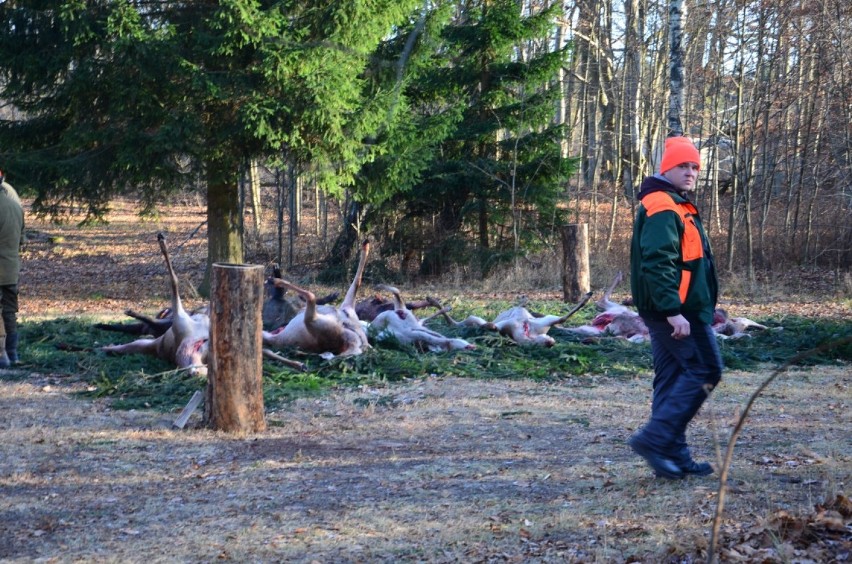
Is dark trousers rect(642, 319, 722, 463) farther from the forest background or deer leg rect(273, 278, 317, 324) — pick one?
the forest background

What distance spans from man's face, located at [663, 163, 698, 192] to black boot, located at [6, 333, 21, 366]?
7.33 metres

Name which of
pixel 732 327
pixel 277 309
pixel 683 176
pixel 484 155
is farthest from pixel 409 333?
pixel 484 155

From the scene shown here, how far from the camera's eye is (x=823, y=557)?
153 inches

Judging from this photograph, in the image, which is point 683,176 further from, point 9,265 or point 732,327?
point 9,265

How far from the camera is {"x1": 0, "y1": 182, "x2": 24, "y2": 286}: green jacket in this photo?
9.34 metres

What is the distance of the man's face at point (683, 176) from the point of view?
205 inches

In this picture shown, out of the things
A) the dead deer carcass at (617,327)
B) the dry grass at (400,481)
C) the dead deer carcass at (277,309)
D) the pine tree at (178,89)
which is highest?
the pine tree at (178,89)

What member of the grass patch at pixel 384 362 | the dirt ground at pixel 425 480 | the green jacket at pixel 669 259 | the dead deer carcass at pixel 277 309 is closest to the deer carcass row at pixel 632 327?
the grass patch at pixel 384 362

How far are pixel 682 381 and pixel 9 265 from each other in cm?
708

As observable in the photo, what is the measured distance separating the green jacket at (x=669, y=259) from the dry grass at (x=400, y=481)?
3.36 feet

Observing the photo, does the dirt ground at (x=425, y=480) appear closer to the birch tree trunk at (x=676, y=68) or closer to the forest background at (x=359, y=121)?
the forest background at (x=359, y=121)

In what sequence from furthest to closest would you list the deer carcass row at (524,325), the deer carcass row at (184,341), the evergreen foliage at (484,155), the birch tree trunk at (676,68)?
the evergreen foliage at (484,155) < the birch tree trunk at (676,68) < the deer carcass row at (524,325) < the deer carcass row at (184,341)

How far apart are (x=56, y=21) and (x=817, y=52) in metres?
15.5

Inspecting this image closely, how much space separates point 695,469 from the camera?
5352mm
